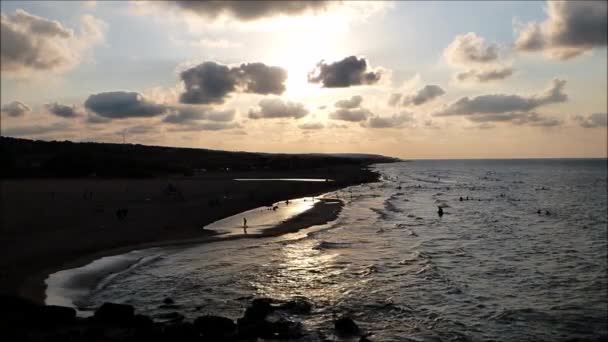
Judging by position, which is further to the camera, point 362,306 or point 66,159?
point 66,159

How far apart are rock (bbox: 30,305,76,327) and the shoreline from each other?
2539 millimetres

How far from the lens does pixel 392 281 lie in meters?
22.5

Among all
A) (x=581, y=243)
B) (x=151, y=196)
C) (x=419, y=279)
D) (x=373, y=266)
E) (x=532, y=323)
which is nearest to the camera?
(x=532, y=323)

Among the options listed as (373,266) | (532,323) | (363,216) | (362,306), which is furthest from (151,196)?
(532,323)

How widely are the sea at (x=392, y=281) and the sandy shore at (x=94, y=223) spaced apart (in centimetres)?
158

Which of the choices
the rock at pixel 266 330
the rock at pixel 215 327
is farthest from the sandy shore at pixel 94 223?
the rock at pixel 266 330

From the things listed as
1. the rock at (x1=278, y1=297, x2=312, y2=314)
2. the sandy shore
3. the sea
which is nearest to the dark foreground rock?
the sea

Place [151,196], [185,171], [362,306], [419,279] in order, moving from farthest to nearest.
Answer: [185,171], [151,196], [419,279], [362,306]

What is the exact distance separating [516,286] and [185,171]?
89349 millimetres

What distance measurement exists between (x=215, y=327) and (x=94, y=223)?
2294 cm

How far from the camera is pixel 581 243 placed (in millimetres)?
34000

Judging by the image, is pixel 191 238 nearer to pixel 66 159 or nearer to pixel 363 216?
pixel 363 216

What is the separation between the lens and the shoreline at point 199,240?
1836cm

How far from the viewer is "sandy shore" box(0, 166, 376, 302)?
22.3 m
